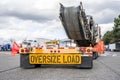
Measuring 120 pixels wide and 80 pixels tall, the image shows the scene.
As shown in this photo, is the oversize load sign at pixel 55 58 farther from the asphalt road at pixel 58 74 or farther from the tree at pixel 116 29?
the tree at pixel 116 29

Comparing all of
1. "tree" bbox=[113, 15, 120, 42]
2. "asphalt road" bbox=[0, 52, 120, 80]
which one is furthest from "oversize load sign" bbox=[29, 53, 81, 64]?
"tree" bbox=[113, 15, 120, 42]

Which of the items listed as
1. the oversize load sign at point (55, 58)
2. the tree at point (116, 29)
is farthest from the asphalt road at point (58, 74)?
the tree at point (116, 29)

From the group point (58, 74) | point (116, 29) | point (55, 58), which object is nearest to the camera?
point (58, 74)

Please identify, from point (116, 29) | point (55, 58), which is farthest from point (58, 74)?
point (116, 29)

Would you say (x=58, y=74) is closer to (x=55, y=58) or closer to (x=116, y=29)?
(x=55, y=58)

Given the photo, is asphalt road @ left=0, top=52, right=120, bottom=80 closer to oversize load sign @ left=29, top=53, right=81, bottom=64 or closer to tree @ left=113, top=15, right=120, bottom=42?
oversize load sign @ left=29, top=53, right=81, bottom=64

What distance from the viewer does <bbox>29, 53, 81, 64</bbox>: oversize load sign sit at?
13.4 m

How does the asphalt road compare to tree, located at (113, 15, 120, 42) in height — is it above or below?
below

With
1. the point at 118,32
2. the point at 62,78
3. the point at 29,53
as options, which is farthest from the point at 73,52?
the point at 118,32

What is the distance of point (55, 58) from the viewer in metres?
13.5

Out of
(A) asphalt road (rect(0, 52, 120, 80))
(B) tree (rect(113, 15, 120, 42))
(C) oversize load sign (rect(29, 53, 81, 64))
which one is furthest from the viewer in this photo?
(B) tree (rect(113, 15, 120, 42))

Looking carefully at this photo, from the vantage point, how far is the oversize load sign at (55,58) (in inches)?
527

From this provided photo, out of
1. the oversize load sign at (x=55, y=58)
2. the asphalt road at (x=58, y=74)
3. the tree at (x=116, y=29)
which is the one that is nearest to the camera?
the asphalt road at (x=58, y=74)

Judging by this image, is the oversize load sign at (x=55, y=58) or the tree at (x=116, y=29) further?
the tree at (x=116, y=29)
